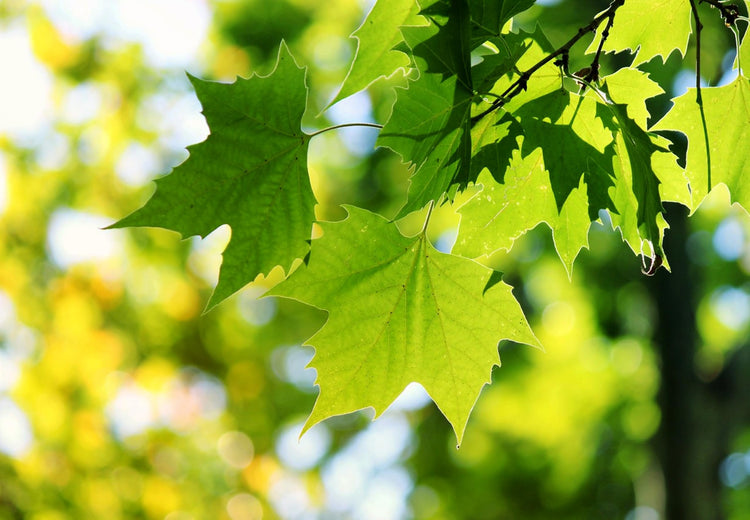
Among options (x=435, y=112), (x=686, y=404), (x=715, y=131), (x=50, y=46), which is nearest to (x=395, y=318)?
(x=435, y=112)

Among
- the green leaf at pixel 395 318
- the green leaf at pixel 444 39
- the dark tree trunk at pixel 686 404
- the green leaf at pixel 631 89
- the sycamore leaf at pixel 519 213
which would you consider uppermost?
the green leaf at pixel 444 39

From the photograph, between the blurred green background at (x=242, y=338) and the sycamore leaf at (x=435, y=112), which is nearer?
the sycamore leaf at (x=435, y=112)

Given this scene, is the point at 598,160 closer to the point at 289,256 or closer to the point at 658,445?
the point at 289,256

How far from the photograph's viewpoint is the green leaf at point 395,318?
126 centimetres

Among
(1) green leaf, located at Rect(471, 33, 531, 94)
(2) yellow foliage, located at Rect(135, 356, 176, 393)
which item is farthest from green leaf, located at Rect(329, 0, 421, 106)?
(2) yellow foliage, located at Rect(135, 356, 176, 393)

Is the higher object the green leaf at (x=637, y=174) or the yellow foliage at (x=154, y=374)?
the green leaf at (x=637, y=174)

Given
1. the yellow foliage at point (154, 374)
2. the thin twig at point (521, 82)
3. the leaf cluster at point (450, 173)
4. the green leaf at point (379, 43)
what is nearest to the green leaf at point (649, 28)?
the leaf cluster at point (450, 173)

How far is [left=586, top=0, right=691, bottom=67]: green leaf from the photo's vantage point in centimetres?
124

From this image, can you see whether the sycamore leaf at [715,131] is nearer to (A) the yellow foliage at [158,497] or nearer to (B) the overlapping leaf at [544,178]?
(B) the overlapping leaf at [544,178]

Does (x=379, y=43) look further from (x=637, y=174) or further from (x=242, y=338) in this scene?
(x=242, y=338)

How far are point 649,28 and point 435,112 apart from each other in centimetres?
57

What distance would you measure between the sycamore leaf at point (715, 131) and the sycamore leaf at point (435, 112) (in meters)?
0.47

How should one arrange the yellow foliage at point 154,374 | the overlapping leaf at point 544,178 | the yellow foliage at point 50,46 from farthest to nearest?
the yellow foliage at point 50,46 → the yellow foliage at point 154,374 → the overlapping leaf at point 544,178

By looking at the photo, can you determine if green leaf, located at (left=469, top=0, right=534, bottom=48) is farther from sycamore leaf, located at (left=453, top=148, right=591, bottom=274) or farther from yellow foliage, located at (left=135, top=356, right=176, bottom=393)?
yellow foliage, located at (left=135, top=356, right=176, bottom=393)
